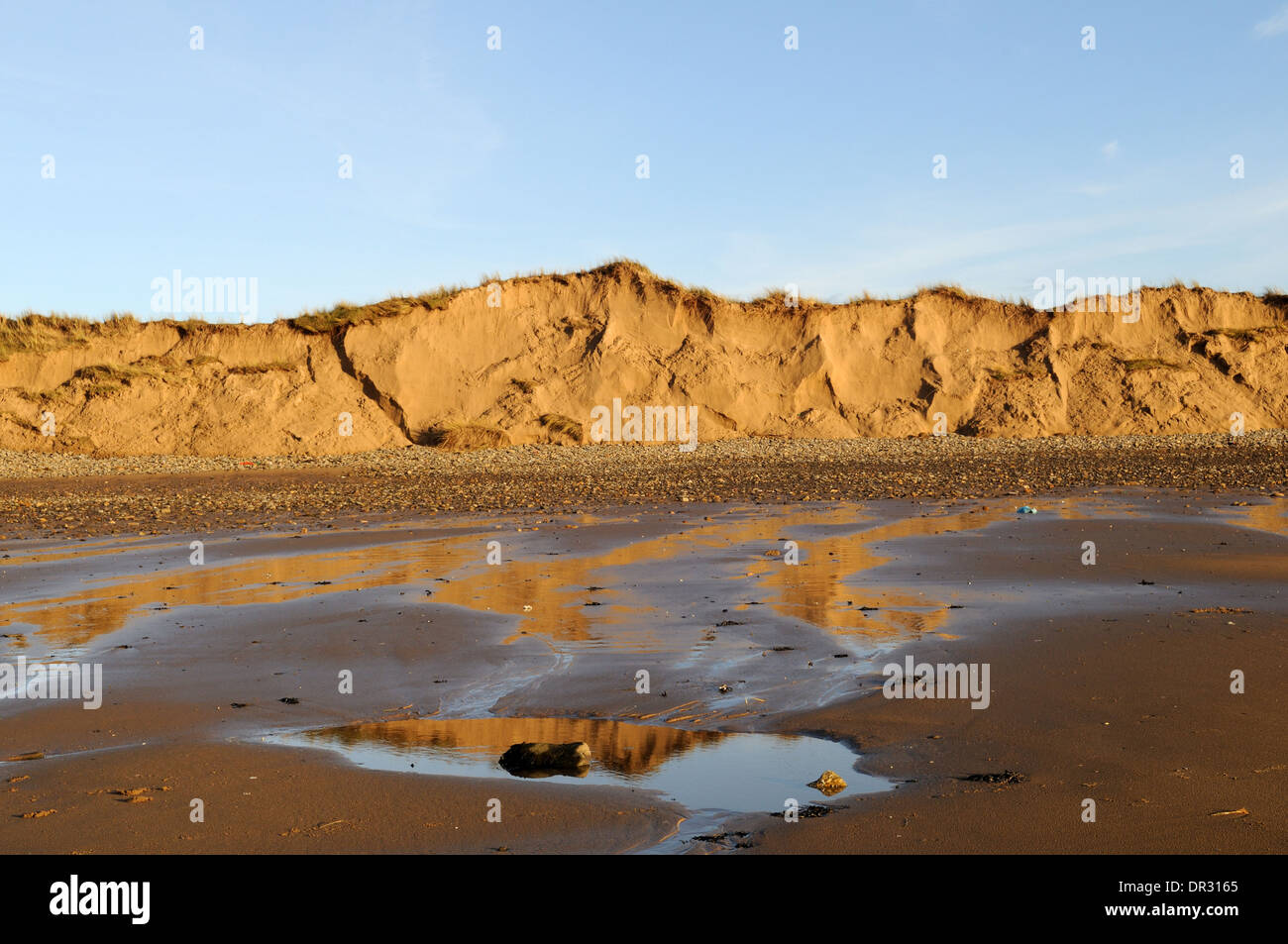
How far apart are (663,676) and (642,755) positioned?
5.26 ft

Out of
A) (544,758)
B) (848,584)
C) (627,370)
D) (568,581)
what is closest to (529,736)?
(544,758)

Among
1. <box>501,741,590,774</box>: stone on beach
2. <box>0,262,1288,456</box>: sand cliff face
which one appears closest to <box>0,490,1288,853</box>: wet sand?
<box>501,741,590,774</box>: stone on beach

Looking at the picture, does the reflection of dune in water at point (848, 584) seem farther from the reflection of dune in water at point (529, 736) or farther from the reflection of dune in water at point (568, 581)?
the reflection of dune in water at point (529, 736)

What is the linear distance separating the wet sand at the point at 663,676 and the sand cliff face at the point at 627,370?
26.0m

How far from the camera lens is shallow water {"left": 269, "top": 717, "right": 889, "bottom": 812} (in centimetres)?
505

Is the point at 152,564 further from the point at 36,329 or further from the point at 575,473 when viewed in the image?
the point at 36,329

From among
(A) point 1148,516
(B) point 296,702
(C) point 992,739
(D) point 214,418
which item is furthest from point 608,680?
(D) point 214,418

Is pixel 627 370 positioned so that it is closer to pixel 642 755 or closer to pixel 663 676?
A: pixel 663 676

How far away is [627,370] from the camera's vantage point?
41.8 meters

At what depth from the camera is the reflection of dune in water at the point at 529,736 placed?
569 cm
